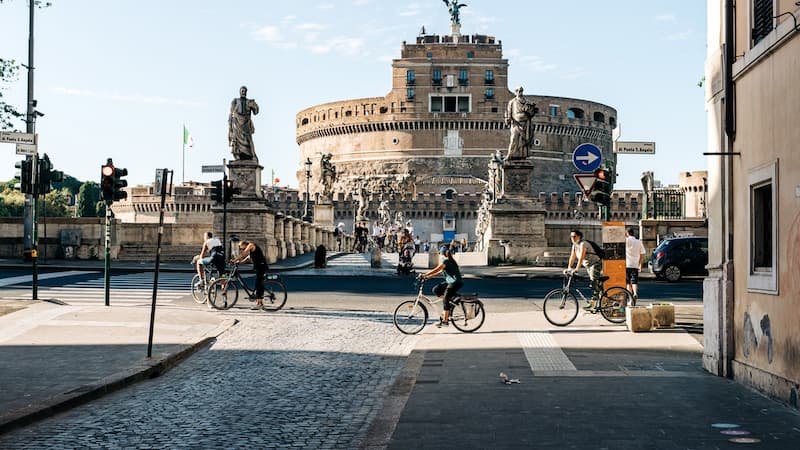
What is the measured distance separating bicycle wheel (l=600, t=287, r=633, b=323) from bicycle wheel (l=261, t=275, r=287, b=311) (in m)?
5.64

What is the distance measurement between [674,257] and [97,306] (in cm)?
1535

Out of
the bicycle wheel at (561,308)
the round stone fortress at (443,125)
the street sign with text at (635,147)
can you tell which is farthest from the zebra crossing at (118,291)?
the round stone fortress at (443,125)

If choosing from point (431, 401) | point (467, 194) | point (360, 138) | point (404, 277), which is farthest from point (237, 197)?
point (360, 138)

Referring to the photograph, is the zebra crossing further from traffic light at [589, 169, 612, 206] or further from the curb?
traffic light at [589, 169, 612, 206]

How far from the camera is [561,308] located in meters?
15.1

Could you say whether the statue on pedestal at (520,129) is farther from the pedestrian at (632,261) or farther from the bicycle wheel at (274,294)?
the bicycle wheel at (274,294)

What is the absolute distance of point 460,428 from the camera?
23.7 ft

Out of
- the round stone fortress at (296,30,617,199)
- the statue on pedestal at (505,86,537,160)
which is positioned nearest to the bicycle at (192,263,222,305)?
the statue on pedestal at (505,86,537,160)

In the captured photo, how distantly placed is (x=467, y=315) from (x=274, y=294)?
4.59 metres

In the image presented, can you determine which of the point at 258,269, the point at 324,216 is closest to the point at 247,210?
the point at 258,269

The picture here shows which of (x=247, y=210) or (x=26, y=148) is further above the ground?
(x=26, y=148)

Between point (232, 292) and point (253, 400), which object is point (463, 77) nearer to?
point (232, 292)

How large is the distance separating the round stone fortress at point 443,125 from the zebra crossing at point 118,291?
81.7m

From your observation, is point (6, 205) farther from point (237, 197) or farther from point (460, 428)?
point (460, 428)
